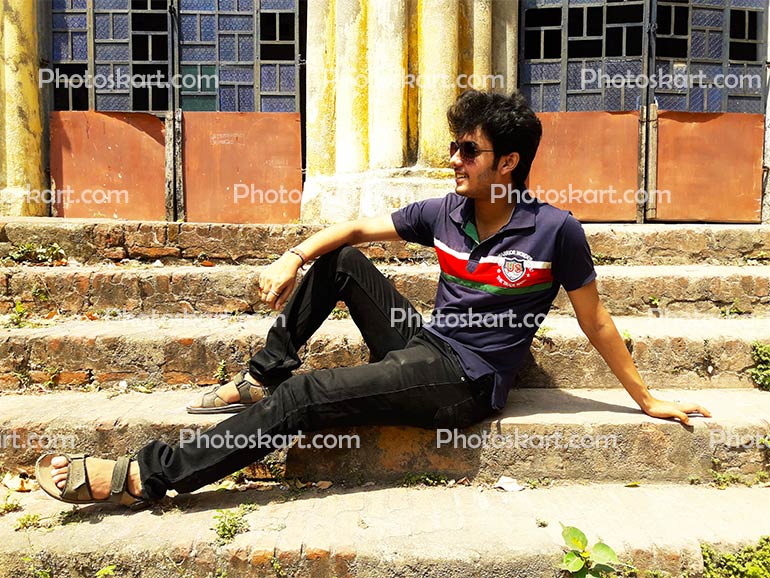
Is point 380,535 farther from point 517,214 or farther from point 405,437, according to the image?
point 517,214

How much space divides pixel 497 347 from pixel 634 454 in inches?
29.4

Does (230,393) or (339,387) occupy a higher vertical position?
(339,387)

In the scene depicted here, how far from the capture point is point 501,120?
225 centimetres

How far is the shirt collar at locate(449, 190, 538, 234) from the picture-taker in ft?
7.57

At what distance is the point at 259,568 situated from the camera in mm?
1932

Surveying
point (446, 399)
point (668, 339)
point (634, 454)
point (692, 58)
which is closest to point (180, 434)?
point (446, 399)

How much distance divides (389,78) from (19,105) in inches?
159

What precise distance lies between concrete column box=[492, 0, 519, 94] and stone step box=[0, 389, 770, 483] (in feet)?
13.9

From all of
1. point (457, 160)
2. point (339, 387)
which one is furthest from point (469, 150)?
point (339, 387)

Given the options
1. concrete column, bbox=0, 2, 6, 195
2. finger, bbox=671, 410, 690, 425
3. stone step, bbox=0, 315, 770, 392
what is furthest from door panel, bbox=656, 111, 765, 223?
concrete column, bbox=0, 2, 6, 195

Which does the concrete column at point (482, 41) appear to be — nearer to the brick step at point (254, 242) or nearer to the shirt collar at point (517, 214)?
the brick step at point (254, 242)

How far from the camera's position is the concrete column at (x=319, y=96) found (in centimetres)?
570

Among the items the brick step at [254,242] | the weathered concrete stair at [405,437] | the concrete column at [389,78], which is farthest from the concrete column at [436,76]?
the weathered concrete stair at [405,437]

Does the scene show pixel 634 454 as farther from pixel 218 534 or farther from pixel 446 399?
pixel 218 534
